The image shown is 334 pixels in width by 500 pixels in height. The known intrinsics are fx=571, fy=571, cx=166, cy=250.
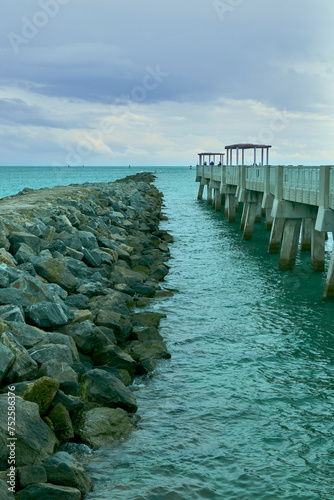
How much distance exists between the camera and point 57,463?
646 cm

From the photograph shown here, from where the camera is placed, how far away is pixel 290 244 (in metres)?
21.6

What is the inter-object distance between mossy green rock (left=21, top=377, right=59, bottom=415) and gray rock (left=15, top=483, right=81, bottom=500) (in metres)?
1.47

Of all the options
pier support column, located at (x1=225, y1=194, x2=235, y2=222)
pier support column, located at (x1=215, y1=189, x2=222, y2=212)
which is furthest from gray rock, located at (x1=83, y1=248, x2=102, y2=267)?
pier support column, located at (x1=215, y1=189, x2=222, y2=212)

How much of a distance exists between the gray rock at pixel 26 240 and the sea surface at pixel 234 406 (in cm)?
359

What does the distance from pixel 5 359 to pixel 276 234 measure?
18334 mm

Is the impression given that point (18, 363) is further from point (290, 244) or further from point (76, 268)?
point (290, 244)

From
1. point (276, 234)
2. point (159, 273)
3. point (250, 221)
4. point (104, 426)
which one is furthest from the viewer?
point (250, 221)

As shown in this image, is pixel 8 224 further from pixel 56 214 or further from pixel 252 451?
pixel 252 451

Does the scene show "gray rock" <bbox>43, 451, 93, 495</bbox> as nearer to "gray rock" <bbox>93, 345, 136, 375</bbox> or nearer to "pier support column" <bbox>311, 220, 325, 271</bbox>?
"gray rock" <bbox>93, 345, 136, 375</bbox>

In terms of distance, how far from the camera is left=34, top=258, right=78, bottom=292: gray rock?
13.6 m

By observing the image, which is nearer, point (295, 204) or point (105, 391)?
point (105, 391)

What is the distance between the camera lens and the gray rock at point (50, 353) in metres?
8.70

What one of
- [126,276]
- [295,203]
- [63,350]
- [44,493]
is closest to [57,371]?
[63,350]

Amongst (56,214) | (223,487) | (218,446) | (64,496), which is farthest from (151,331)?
(56,214)
